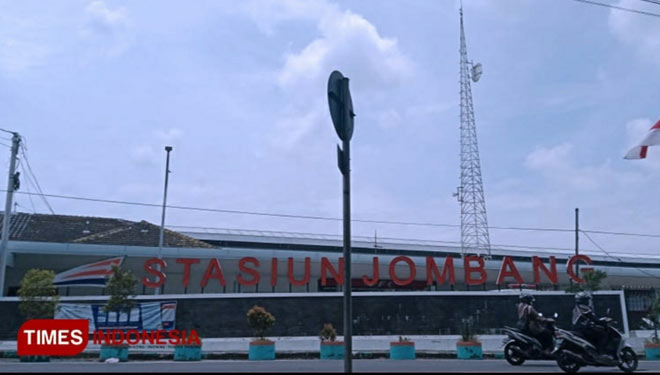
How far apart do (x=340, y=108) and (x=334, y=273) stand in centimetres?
2461

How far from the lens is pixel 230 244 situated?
4181cm

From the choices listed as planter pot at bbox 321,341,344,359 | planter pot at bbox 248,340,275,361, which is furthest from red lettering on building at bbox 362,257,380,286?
planter pot at bbox 248,340,275,361

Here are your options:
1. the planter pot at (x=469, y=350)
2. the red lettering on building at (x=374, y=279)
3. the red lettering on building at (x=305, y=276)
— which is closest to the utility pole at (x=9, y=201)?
the red lettering on building at (x=305, y=276)

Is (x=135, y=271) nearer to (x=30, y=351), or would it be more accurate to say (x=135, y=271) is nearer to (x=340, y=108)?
(x=30, y=351)

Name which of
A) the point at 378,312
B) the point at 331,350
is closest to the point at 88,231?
the point at 378,312

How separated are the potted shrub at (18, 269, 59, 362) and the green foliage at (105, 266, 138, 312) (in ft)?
7.26

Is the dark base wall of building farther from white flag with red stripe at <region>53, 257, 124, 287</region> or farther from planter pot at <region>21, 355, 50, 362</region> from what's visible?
planter pot at <region>21, 355, 50, 362</region>

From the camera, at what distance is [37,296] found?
75.2 feet

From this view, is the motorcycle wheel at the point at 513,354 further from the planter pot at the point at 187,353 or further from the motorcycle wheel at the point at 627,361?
the planter pot at the point at 187,353

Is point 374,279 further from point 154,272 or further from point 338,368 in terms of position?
point 338,368

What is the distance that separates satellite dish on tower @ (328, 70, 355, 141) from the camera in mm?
5547

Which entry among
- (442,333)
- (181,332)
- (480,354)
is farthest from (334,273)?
(480,354)

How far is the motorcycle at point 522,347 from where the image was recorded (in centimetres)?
1375

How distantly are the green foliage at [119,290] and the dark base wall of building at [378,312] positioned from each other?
3.25 m
